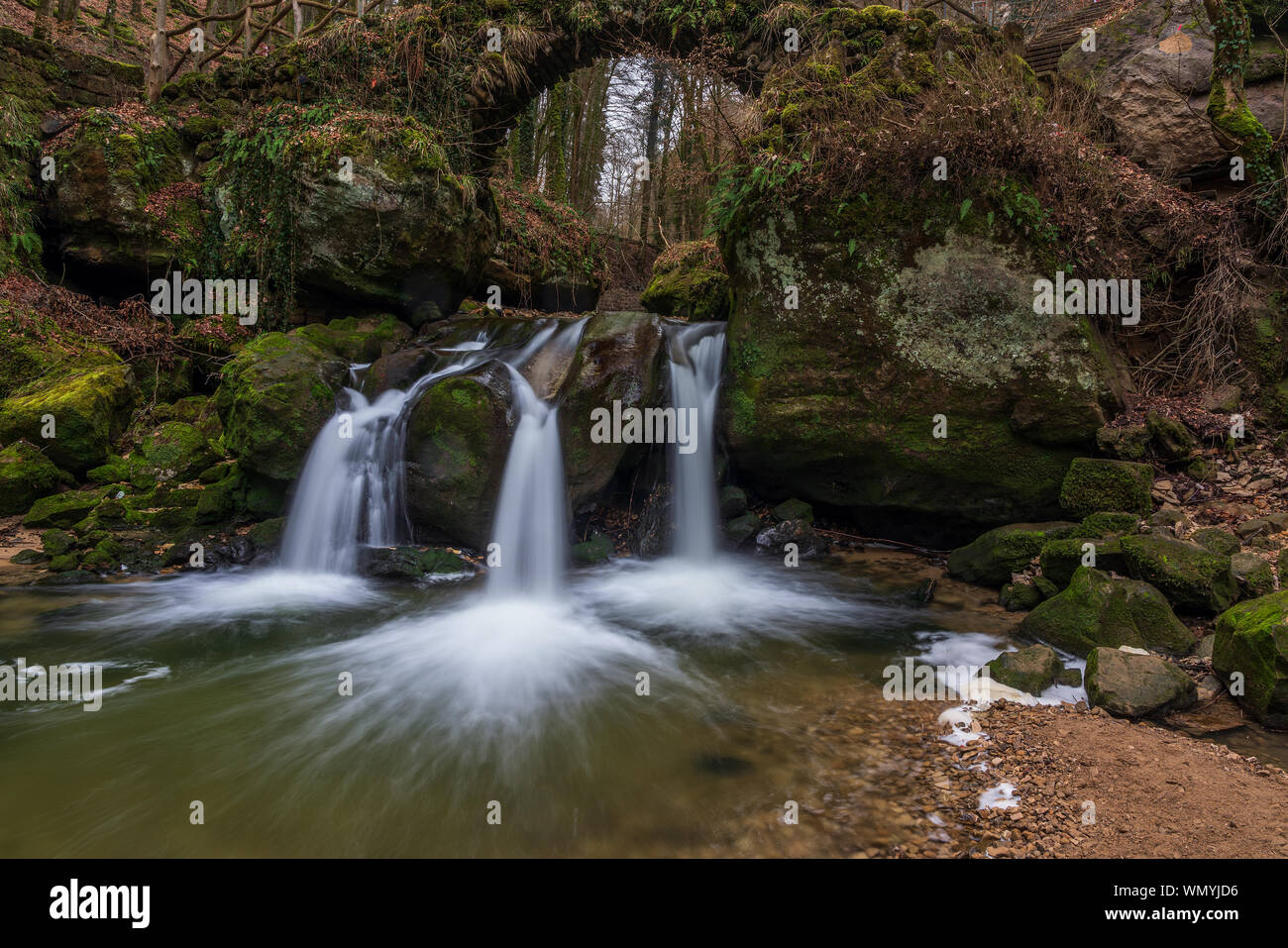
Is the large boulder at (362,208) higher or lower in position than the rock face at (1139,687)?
higher

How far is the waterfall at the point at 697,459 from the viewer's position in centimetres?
766

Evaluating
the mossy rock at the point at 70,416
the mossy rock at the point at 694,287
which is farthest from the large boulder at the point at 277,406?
the mossy rock at the point at 694,287

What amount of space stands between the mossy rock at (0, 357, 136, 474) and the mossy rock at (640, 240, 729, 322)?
26.8 feet

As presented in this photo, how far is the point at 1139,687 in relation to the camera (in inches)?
139

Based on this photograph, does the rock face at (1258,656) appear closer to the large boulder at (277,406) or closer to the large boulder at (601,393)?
the large boulder at (601,393)

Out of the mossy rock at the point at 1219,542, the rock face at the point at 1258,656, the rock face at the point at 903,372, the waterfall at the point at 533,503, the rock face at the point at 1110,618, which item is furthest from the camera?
the waterfall at the point at 533,503

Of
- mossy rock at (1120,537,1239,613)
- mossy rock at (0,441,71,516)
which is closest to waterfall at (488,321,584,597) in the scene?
mossy rock at (1120,537,1239,613)

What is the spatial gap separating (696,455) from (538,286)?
5.88 meters

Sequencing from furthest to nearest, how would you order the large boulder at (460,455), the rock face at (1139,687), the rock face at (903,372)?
the large boulder at (460,455) < the rock face at (903,372) < the rock face at (1139,687)

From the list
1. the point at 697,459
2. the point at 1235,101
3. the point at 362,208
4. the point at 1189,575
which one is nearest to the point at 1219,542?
the point at 1189,575

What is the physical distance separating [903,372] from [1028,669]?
11.6ft

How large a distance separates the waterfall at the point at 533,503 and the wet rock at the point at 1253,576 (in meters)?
5.70

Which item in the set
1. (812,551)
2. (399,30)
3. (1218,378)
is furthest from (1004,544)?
(399,30)

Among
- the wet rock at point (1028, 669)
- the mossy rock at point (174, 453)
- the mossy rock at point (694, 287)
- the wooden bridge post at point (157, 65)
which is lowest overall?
the wet rock at point (1028, 669)
